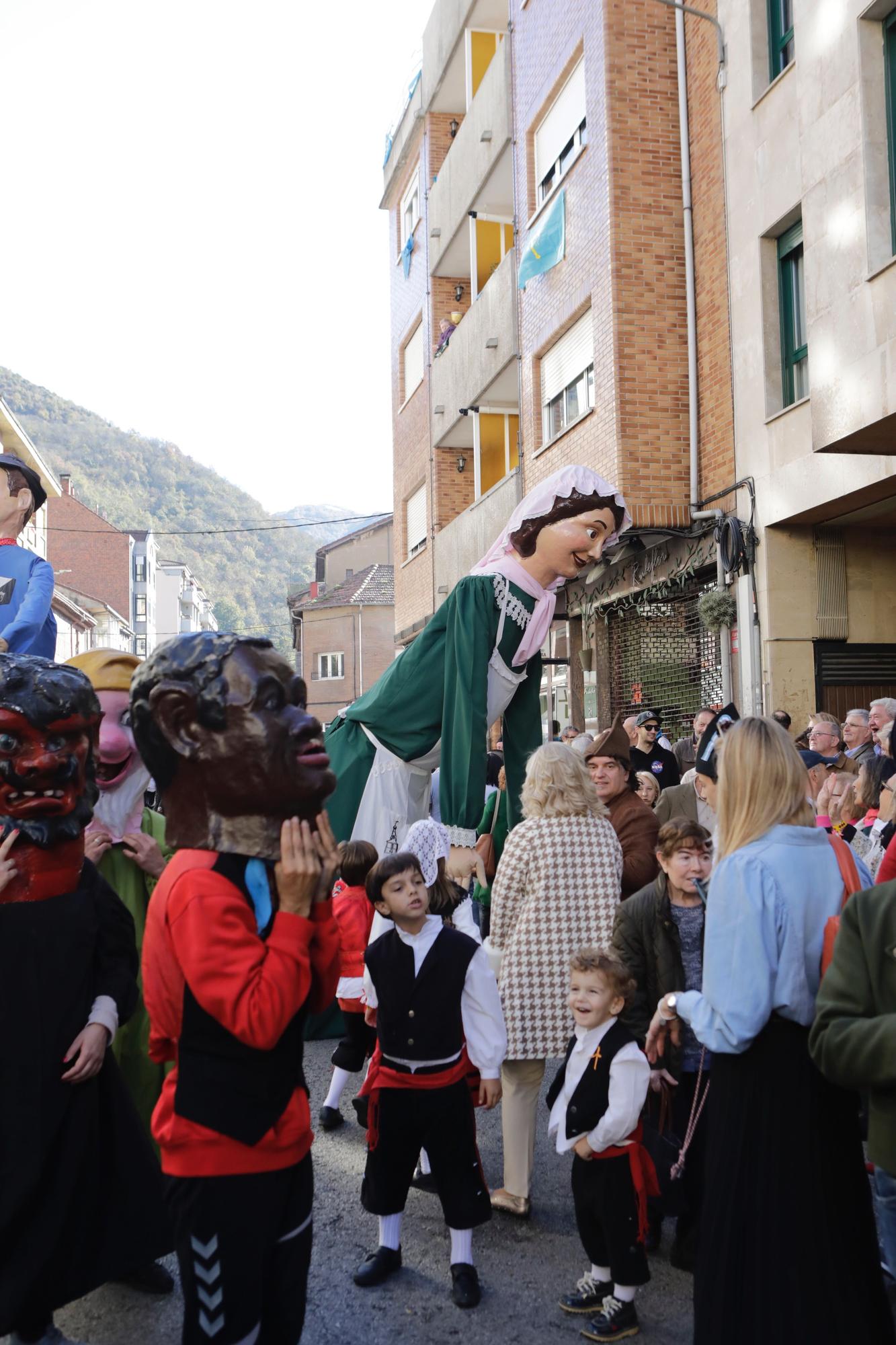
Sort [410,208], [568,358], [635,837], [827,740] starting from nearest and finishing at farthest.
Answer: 1. [635,837]
2. [827,740]
3. [568,358]
4. [410,208]

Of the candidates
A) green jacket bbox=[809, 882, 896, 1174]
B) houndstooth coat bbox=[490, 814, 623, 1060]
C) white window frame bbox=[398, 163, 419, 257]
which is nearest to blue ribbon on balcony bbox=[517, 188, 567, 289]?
white window frame bbox=[398, 163, 419, 257]

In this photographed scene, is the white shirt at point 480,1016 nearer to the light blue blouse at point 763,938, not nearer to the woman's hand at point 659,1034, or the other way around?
the woman's hand at point 659,1034

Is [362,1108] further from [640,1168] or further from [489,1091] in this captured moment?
[640,1168]

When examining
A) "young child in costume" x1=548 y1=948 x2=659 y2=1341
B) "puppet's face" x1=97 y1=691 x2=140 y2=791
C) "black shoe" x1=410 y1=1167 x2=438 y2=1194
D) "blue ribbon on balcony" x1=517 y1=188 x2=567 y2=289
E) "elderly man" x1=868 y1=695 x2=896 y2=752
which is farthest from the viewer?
"blue ribbon on balcony" x1=517 y1=188 x2=567 y2=289

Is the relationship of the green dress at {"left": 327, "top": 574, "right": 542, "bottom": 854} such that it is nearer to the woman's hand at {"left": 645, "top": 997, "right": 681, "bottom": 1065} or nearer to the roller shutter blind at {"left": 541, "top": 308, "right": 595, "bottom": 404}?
the woman's hand at {"left": 645, "top": 997, "right": 681, "bottom": 1065}

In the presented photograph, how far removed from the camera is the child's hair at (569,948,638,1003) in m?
3.98

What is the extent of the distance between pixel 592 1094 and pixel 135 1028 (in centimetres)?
148

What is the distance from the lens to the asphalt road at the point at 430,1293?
3.53 meters

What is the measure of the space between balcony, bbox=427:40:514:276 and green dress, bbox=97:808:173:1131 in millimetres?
15764

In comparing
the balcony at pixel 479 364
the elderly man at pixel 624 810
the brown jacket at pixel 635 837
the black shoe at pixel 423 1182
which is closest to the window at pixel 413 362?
the balcony at pixel 479 364

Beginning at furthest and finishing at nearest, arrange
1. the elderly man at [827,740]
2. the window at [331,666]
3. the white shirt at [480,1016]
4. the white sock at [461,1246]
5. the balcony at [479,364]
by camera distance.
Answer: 1. the window at [331,666]
2. the balcony at [479,364]
3. the elderly man at [827,740]
4. the white shirt at [480,1016]
5. the white sock at [461,1246]

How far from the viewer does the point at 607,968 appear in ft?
13.1

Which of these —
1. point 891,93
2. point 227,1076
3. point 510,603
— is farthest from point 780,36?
point 227,1076

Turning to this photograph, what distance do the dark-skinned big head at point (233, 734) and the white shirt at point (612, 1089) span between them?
1.98 metres
